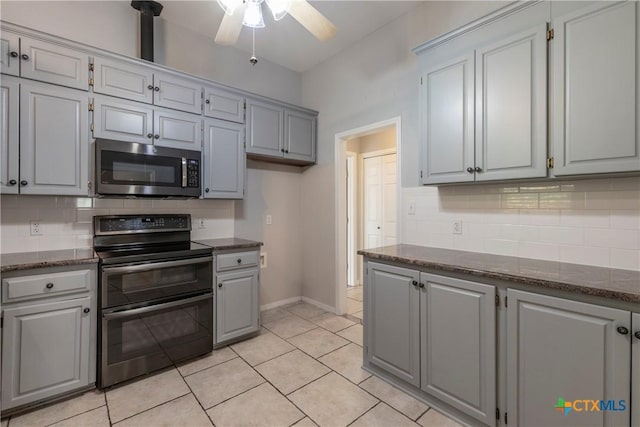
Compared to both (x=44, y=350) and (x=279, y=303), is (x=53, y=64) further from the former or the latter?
(x=279, y=303)

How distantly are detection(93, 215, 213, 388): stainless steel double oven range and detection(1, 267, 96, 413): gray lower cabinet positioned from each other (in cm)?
8

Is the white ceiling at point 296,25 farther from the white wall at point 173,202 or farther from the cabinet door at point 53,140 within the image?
the cabinet door at point 53,140

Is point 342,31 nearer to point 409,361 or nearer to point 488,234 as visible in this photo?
point 488,234

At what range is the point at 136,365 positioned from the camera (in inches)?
82.6

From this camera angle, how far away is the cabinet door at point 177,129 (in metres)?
2.48

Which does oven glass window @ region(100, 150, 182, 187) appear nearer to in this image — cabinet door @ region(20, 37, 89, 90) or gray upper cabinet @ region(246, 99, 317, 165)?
cabinet door @ region(20, 37, 89, 90)

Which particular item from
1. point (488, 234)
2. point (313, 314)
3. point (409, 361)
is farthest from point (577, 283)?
point (313, 314)

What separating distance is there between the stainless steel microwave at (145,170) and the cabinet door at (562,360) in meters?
2.51

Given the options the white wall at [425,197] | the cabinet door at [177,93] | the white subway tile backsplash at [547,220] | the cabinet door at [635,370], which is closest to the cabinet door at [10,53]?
the cabinet door at [177,93]

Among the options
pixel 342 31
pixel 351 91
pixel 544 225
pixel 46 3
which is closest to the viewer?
pixel 544 225

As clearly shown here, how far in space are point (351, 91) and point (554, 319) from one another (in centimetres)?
278

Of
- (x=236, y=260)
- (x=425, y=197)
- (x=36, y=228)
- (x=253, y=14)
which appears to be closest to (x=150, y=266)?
(x=236, y=260)

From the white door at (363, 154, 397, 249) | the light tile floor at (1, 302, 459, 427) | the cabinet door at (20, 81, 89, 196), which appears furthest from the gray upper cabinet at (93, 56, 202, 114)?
the white door at (363, 154, 397, 249)

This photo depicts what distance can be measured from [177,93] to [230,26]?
1.04 metres
